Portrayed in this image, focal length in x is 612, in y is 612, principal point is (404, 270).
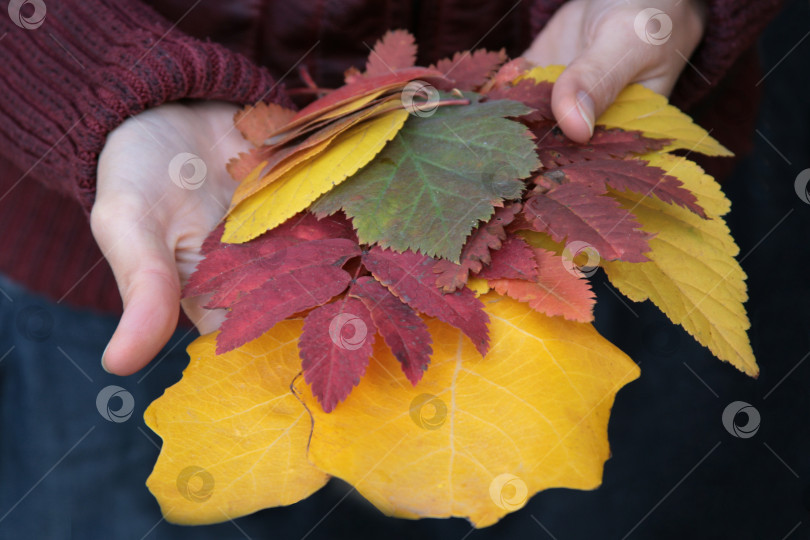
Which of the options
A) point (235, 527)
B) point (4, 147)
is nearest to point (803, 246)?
point (235, 527)

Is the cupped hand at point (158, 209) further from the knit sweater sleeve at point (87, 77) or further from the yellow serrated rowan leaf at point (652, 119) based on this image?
the yellow serrated rowan leaf at point (652, 119)

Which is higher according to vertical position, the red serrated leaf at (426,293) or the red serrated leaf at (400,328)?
the red serrated leaf at (426,293)

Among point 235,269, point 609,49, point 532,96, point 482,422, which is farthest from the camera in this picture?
point 609,49

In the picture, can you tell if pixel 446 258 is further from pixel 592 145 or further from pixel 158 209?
pixel 158 209

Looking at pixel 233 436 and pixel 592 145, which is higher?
pixel 592 145

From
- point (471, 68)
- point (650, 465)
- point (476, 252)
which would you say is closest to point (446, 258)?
point (476, 252)

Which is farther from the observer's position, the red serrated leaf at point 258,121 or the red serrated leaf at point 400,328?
the red serrated leaf at point 258,121

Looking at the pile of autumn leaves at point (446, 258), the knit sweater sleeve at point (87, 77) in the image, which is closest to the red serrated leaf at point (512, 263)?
the pile of autumn leaves at point (446, 258)
